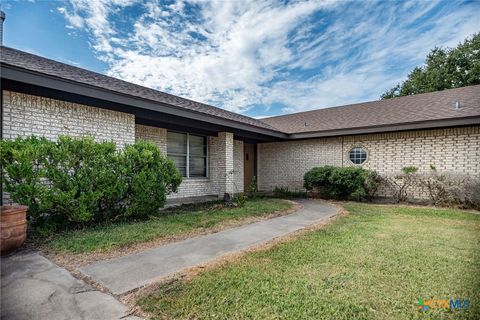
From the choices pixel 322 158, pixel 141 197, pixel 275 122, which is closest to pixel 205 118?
pixel 141 197

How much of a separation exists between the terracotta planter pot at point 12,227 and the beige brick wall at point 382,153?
10.3 m

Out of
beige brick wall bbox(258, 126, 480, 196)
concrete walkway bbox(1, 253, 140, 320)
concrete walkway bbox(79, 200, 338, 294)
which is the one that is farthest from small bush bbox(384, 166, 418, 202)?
concrete walkway bbox(1, 253, 140, 320)

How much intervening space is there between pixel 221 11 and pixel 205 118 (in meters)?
3.87

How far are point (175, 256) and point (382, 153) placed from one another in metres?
9.28

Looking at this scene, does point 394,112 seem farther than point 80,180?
Yes

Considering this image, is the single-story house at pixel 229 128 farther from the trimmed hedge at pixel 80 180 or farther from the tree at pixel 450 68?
the tree at pixel 450 68

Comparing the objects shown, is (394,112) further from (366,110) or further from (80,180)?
(80,180)

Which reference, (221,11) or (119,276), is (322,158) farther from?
(119,276)

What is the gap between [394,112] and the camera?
33.9 ft

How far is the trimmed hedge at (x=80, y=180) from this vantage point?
13.4ft

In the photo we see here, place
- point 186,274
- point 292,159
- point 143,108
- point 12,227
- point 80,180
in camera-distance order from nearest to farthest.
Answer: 1. point 186,274
2. point 12,227
3. point 80,180
4. point 143,108
5. point 292,159

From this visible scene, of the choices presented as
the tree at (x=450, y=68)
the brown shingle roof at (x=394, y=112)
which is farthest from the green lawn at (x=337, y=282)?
the tree at (x=450, y=68)

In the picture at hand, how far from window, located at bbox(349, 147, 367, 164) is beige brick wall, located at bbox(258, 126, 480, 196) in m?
0.16

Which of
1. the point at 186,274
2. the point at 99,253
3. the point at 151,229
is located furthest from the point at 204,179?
the point at 186,274
